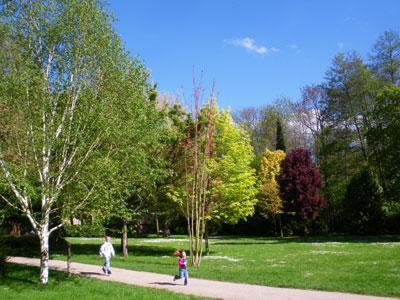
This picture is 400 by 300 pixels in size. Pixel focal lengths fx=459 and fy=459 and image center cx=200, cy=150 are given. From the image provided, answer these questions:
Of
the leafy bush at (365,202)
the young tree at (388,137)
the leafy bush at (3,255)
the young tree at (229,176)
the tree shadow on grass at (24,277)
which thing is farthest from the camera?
the leafy bush at (365,202)

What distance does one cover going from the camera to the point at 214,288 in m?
15.7

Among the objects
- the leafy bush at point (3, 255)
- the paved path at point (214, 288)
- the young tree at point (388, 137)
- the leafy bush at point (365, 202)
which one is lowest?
the paved path at point (214, 288)

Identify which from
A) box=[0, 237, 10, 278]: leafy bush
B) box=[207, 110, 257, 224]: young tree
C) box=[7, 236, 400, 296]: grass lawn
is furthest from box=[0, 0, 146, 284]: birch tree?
box=[207, 110, 257, 224]: young tree

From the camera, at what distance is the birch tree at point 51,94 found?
664 inches

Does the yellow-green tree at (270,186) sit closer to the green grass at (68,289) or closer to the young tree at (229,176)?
the young tree at (229,176)

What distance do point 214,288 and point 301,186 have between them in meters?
30.9

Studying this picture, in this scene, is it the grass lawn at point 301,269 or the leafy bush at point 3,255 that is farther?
the leafy bush at point 3,255

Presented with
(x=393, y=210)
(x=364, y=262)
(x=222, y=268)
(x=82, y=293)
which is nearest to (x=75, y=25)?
(x=82, y=293)

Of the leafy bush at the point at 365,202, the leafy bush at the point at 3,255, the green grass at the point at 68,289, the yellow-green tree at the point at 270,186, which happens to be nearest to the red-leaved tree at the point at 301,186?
the yellow-green tree at the point at 270,186

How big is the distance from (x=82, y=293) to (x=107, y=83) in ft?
27.0

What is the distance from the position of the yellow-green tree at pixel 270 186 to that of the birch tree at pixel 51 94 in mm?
32658

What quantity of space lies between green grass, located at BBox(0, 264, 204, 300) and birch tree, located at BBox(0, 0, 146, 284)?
2.98 feet

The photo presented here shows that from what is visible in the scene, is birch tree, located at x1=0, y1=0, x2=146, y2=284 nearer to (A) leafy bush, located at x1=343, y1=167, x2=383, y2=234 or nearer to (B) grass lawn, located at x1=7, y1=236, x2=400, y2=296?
(B) grass lawn, located at x1=7, y1=236, x2=400, y2=296

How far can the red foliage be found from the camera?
1773 inches
